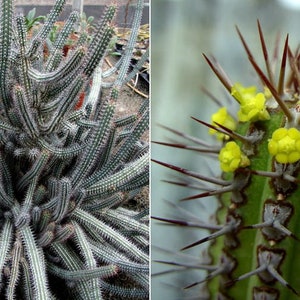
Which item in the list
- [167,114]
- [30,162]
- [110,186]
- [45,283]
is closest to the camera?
[167,114]

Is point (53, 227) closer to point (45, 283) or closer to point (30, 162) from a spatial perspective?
point (45, 283)

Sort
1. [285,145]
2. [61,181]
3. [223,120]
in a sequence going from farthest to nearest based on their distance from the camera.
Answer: [61,181] < [223,120] < [285,145]

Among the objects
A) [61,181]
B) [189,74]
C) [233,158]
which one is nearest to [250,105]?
[233,158]

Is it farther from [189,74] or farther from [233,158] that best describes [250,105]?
[189,74]

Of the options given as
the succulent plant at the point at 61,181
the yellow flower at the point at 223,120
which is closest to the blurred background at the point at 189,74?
the yellow flower at the point at 223,120

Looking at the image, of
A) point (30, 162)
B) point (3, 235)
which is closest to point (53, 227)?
point (3, 235)
